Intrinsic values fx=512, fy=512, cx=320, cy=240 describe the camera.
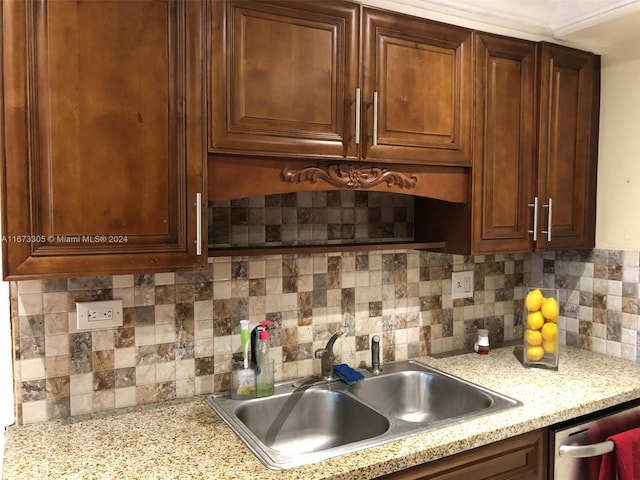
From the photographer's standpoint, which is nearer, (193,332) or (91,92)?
(91,92)

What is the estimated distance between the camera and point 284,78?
4.81 feet

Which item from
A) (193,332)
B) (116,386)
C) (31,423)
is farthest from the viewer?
(193,332)

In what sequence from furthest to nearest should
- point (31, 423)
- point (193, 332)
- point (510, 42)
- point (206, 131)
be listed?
point (510, 42), point (193, 332), point (31, 423), point (206, 131)

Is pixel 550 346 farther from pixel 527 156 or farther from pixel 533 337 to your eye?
pixel 527 156

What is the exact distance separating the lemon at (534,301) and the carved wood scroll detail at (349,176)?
27.9 inches

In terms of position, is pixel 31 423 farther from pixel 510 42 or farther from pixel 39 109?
pixel 510 42

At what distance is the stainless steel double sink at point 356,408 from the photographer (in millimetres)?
1572

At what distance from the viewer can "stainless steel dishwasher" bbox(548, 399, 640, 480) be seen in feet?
5.19

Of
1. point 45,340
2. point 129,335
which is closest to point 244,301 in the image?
point 129,335

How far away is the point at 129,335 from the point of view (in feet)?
5.24

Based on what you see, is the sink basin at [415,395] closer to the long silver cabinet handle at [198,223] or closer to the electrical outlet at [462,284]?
the electrical outlet at [462,284]

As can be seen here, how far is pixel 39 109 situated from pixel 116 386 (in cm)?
86

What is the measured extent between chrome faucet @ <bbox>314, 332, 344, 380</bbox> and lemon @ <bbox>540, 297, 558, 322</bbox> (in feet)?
2.65

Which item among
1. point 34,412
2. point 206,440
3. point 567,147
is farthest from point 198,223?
point 567,147
